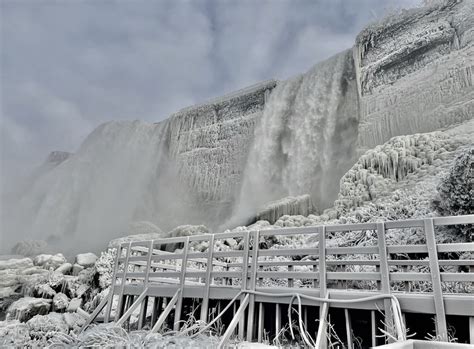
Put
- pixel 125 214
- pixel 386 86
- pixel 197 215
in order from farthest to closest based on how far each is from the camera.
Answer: pixel 125 214, pixel 197 215, pixel 386 86

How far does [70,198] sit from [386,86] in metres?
30.0

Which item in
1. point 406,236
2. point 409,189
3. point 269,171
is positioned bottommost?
point 406,236

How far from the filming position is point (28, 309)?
13.0 m

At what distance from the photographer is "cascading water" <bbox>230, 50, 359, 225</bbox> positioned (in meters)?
18.8

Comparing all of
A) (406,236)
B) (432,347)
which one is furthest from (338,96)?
(432,347)

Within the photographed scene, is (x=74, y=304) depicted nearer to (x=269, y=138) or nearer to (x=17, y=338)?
(x=17, y=338)

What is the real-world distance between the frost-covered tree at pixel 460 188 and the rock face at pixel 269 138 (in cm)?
732

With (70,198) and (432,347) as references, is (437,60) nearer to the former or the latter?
(432,347)

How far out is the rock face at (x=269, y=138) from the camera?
53.0 ft

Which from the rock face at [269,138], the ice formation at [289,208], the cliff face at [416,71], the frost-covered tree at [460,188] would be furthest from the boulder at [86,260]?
the frost-covered tree at [460,188]

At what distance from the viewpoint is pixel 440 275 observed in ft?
12.3

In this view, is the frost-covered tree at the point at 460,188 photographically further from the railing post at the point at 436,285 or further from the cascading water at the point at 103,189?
the cascading water at the point at 103,189

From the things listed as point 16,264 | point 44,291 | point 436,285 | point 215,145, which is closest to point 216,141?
point 215,145

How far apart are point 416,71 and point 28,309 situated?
19.6 meters
